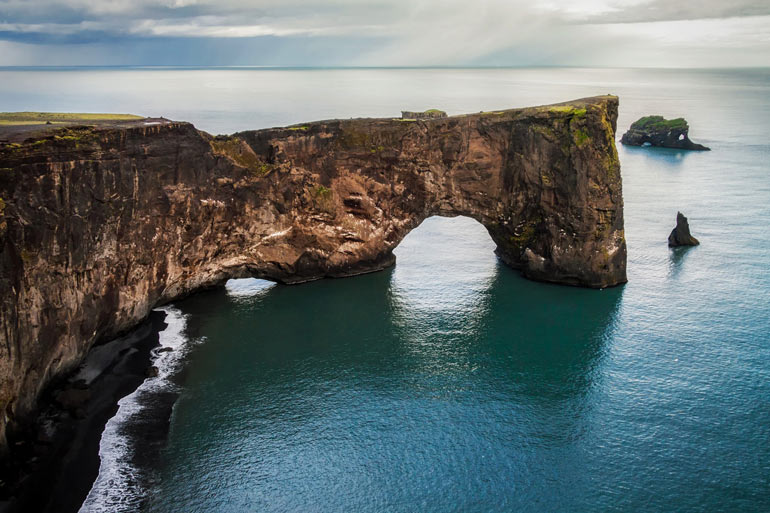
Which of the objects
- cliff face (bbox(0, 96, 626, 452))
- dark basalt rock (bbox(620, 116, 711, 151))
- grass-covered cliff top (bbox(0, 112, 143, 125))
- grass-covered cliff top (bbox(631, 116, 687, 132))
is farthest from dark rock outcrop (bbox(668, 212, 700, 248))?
grass-covered cliff top (bbox(631, 116, 687, 132))

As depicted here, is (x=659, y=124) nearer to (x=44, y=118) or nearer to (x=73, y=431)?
(x=44, y=118)

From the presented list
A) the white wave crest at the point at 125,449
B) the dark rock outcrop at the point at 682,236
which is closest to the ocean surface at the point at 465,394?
the white wave crest at the point at 125,449

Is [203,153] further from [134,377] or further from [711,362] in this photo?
[711,362]

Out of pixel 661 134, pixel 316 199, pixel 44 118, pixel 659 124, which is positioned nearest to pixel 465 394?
pixel 316 199

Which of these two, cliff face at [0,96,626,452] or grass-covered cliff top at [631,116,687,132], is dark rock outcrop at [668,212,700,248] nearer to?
cliff face at [0,96,626,452]

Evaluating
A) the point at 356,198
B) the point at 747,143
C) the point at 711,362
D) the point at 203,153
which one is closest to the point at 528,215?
the point at 356,198

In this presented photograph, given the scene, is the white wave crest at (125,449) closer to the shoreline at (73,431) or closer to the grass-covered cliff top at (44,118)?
the shoreline at (73,431)
